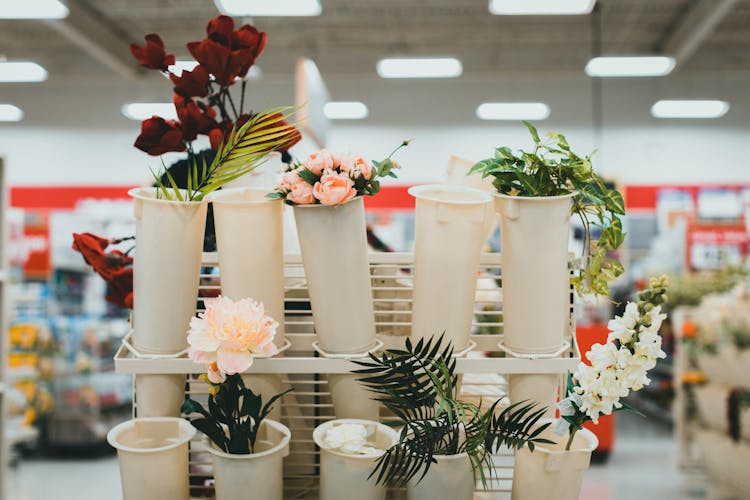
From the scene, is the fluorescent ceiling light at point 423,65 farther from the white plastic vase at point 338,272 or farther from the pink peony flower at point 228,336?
the pink peony flower at point 228,336

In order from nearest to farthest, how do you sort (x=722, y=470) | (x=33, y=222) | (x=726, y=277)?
(x=722, y=470), (x=726, y=277), (x=33, y=222)

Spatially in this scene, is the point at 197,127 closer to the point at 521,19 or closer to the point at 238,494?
the point at 238,494

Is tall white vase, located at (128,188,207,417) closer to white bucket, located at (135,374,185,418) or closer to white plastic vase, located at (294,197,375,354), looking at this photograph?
white bucket, located at (135,374,185,418)

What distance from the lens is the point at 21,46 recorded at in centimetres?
792

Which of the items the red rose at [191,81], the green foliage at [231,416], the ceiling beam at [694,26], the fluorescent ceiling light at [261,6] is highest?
the ceiling beam at [694,26]

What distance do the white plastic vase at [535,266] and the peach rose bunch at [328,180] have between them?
26 cm

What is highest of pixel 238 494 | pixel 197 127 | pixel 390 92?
pixel 390 92

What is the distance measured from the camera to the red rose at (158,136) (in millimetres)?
1467

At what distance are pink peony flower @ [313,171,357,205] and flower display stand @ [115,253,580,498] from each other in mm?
327

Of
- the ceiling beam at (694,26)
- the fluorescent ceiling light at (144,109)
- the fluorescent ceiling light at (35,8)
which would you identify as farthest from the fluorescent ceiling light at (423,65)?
the fluorescent ceiling light at (144,109)

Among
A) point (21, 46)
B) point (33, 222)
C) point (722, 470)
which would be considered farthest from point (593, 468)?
point (21, 46)

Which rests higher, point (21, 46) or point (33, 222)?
point (21, 46)

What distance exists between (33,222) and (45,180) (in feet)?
2.21

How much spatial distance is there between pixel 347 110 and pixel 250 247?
698cm
